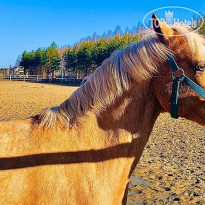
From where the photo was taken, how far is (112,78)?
77.0 inches

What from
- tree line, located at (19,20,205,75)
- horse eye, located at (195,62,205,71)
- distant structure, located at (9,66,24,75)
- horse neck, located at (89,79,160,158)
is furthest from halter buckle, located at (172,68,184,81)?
distant structure, located at (9,66,24,75)

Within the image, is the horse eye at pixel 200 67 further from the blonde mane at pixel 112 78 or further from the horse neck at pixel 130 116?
the horse neck at pixel 130 116

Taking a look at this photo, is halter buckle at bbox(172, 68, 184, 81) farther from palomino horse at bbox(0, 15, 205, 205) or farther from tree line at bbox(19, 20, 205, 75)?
tree line at bbox(19, 20, 205, 75)

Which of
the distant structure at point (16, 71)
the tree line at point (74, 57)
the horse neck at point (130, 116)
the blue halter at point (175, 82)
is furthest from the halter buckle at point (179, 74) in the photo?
the distant structure at point (16, 71)

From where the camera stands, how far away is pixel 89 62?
56.8 meters

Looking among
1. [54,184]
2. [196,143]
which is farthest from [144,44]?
[196,143]

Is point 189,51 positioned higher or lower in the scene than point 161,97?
higher

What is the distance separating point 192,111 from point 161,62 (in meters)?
0.47

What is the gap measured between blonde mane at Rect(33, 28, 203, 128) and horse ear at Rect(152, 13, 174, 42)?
0.06m

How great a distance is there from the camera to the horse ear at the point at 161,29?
1.75m

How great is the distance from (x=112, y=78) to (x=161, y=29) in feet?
1.77

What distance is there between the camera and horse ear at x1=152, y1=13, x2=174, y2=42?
5.73ft

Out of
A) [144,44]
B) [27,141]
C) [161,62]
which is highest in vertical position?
[144,44]

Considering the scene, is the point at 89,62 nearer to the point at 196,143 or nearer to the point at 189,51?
the point at 196,143
